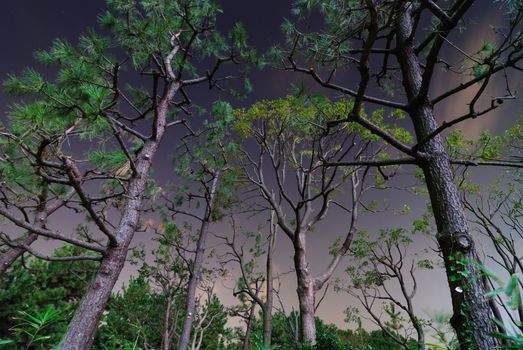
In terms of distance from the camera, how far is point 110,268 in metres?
3.96

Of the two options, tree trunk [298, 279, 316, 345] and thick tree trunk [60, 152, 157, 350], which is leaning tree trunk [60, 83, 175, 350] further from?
tree trunk [298, 279, 316, 345]

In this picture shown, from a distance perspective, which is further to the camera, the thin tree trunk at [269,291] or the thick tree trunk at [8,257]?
the thin tree trunk at [269,291]

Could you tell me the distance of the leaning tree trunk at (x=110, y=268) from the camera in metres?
3.46

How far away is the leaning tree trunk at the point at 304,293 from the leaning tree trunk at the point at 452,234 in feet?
16.4

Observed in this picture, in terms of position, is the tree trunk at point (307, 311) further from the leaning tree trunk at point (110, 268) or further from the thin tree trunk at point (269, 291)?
the leaning tree trunk at point (110, 268)

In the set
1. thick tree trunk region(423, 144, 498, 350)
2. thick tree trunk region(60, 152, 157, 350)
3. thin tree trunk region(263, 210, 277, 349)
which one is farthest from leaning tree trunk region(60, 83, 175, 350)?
thin tree trunk region(263, 210, 277, 349)

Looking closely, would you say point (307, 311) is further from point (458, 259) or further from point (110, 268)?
point (458, 259)

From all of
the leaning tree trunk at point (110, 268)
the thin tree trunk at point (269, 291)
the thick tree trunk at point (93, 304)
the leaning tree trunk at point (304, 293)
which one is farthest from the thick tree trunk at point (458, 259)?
the thin tree trunk at point (269, 291)

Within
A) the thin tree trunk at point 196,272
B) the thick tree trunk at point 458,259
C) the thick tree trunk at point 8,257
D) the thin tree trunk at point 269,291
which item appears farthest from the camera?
the thin tree trunk at point 269,291

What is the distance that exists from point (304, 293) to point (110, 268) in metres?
5.41

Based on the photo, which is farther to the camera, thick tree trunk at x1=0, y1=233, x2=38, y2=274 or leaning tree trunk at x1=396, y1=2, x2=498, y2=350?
thick tree trunk at x1=0, y1=233, x2=38, y2=274

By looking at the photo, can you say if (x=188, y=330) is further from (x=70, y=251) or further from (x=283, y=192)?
(x=70, y=251)

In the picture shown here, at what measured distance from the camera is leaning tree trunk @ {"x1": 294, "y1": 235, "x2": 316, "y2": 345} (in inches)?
295

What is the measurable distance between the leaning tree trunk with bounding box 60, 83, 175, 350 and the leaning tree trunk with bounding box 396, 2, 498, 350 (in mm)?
3637
